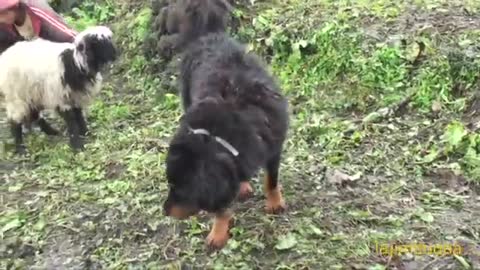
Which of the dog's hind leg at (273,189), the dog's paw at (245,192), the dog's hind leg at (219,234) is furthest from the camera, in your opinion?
the dog's paw at (245,192)

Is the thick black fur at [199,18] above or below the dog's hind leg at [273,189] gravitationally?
above

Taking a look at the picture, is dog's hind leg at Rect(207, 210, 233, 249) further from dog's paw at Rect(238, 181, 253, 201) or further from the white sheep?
the white sheep

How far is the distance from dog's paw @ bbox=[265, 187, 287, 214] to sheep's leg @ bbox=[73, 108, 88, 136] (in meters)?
2.50

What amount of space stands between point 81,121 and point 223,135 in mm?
2984

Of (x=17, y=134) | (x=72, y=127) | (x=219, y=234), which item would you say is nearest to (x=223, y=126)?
(x=219, y=234)

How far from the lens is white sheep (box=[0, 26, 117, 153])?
6309 mm

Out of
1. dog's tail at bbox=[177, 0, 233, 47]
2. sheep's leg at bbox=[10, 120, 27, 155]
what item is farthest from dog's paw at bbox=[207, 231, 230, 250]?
sheep's leg at bbox=[10, 120, 27, 155]

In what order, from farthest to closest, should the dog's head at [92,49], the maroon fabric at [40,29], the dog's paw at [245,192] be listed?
the maroon fabric at [40,29]
the dog's head at [92,49]
the dog's paw at [245,192]

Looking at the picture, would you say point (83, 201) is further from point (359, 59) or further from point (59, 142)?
point (359, 59)

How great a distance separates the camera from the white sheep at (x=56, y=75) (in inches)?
248

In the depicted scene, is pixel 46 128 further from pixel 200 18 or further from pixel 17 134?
pixel 200 18

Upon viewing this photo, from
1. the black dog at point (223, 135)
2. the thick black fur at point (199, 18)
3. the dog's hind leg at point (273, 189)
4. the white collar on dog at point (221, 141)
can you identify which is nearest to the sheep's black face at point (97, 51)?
the thick black fur at point (199, 18)

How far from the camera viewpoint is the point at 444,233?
4.43 metres

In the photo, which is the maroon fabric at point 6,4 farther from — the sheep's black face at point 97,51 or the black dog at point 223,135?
the black dog at point 223,135
